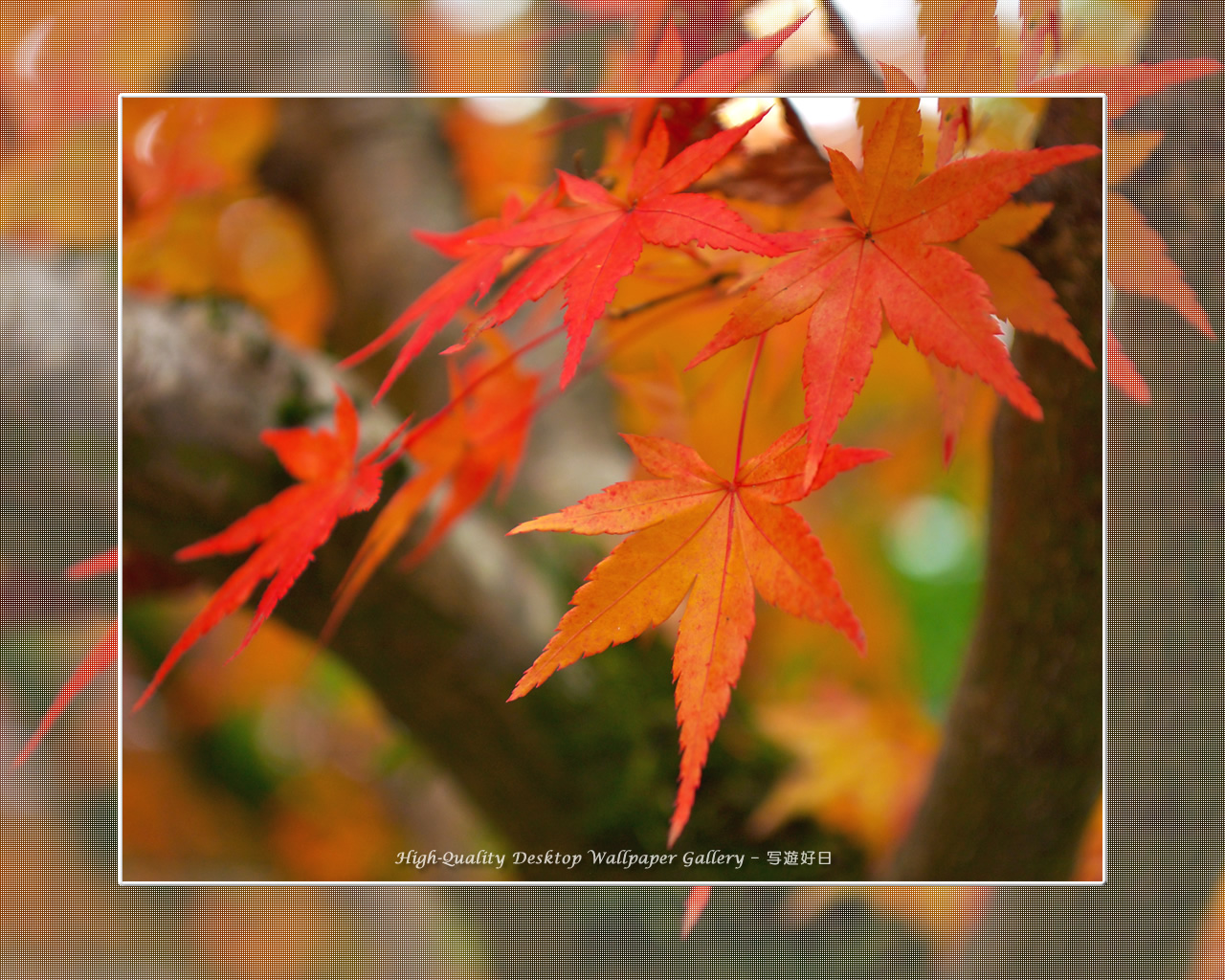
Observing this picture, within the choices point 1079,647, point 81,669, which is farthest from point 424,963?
point 1079,647

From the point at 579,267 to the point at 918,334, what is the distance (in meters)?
0.13

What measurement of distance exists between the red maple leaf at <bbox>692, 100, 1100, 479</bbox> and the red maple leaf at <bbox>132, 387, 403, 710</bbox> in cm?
17

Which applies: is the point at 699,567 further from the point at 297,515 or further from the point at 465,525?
the point at 465,525

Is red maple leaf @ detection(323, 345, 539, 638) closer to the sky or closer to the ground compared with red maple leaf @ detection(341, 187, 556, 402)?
closer to the ground

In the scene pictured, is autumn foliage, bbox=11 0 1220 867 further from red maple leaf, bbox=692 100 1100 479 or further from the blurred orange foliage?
the blurred orange foliage

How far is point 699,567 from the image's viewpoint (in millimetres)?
296

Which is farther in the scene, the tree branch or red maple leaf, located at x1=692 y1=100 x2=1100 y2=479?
the tree branch

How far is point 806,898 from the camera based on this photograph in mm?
661

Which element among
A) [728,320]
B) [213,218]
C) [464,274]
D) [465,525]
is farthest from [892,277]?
[213,218]

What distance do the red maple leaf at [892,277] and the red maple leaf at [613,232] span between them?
23 millimetres

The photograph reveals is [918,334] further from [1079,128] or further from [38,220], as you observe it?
[38,220]

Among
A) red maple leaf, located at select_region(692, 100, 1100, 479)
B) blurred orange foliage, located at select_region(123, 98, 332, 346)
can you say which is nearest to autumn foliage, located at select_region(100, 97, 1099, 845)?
red maple leaf, located at select_region(692, 100, 1100, 479)

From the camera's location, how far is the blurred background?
0.47 meters

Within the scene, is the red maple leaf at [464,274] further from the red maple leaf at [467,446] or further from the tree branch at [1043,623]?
the tree branch at [1043,623]
